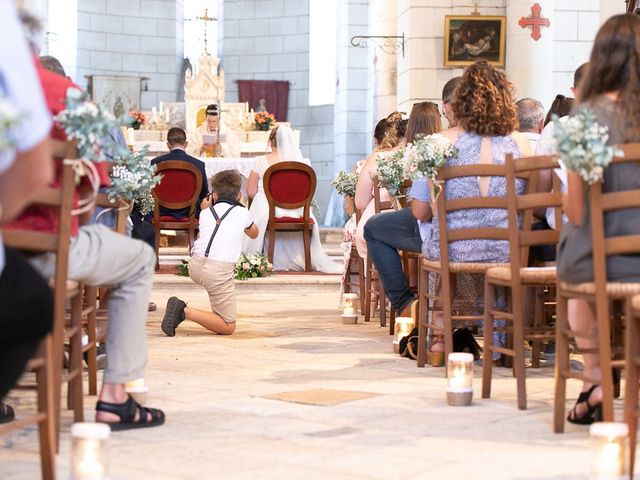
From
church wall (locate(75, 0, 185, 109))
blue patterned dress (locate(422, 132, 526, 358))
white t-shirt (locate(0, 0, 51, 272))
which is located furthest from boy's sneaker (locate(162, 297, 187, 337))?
church wall (locate(75, 0, 185, 109))

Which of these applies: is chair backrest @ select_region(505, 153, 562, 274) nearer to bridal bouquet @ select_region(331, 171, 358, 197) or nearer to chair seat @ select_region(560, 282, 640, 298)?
chair seat @ select_region(560, 282, 640, 298)

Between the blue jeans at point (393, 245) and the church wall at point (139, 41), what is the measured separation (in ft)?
49.8

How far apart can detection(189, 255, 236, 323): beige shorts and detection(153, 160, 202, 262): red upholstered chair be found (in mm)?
3968

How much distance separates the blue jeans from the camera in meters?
5.12

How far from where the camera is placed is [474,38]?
11.1 m

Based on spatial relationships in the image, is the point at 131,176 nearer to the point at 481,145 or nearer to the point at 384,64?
the point at 481,145

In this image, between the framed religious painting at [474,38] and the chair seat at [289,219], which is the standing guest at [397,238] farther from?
the framed religious painting at [474,38]

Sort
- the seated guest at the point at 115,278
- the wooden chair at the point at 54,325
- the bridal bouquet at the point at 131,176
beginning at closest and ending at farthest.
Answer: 1. the wooden chair at the point at 54,325
2. the seated guest at the point at 115,278
3. the bridal bouquet at the point at 131,176

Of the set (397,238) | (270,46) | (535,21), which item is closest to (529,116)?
(397,238)

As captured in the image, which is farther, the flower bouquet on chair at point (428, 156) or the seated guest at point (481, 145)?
the seated guest at point (481, 145)

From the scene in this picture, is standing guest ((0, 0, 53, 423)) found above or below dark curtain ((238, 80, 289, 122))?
below

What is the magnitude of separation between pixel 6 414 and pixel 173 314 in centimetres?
223

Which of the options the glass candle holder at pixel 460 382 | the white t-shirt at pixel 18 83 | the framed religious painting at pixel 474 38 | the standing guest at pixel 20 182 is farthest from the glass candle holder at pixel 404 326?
the framed religious painting at pixel 474 38

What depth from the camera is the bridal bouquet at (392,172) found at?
17.9 ft
